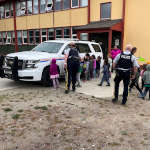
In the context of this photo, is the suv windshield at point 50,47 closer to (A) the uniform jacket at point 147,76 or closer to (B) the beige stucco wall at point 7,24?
(A) the uniform jacket at point 147,76

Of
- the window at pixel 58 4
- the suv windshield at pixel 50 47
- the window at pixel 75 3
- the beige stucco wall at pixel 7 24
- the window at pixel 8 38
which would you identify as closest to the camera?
the suv windshield at pixel 50 47

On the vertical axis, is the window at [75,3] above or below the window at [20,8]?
below

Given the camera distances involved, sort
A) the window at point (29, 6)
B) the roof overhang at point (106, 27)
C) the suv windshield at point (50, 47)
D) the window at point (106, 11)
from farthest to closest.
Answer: the window at point (29, 6) → the window at point (106, 11) → the roof overhang at point (106, 27) → the suv windshield at point (50, 47)

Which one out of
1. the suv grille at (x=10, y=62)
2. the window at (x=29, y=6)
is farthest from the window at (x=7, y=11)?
the suv grille at (x=10, y=62)

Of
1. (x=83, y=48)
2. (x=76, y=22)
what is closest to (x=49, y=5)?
(x=76, y=22)

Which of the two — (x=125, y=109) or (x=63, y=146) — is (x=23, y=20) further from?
(x=63, y=146)

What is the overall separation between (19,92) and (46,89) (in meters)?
1.02

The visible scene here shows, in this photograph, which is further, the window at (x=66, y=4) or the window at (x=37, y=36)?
the window at (x=37, y=36)

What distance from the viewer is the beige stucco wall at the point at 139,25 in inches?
507

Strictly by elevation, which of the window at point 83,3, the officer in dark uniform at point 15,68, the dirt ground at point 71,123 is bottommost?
the dirt ground at point 71,123

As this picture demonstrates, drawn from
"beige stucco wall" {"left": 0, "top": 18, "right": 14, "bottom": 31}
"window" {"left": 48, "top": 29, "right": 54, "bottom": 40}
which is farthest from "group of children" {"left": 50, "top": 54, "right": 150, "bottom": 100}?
"beige stucco wall" {"left": 0, "top": 18, "right": 14, "bottom": 31}

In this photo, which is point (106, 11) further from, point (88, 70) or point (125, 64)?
point (125, 64)

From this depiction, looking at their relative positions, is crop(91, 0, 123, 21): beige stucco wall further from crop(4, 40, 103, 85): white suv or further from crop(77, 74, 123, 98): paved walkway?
crop(77, 74, 123, 98): paved walkway

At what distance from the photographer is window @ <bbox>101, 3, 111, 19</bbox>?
1463 cm
